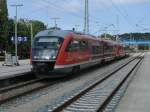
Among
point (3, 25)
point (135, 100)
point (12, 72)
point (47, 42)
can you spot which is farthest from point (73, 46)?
point (3, 25)

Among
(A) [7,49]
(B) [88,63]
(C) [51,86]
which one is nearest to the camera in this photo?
(C) [51,86]

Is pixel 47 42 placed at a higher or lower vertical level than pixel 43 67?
higher

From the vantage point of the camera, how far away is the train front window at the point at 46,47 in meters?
24.8

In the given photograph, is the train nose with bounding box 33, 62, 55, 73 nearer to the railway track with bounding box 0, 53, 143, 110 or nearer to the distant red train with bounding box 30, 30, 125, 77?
the distant red train with bounding box 30, 30, 125, 77

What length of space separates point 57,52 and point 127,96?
7476mm

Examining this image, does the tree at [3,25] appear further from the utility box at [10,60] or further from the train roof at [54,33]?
the train roof at [54,33]

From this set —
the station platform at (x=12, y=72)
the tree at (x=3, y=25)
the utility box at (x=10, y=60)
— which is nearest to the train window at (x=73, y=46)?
the station platform at (x=12, y=72)

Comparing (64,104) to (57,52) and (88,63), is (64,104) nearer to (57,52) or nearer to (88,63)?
(57,52)

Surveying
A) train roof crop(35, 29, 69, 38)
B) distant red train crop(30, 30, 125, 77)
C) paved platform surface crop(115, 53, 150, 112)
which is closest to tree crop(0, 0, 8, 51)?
distant red train crop(30, 30, 125, 77)

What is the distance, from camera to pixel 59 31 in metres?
26.7

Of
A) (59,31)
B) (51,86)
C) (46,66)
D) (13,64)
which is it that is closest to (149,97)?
(51,86)

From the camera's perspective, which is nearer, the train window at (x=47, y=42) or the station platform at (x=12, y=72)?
the station platform at (x=12, y=72)

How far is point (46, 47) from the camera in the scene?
82.5 ft

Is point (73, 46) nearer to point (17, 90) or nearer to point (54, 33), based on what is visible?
point (54, 33)
